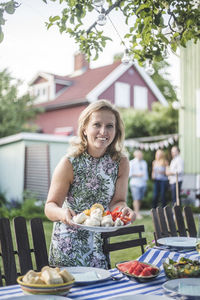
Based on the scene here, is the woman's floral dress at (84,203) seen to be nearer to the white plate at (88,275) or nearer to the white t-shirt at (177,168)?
the white plate at (88,275)

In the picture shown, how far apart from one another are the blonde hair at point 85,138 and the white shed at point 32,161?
743 centimetres

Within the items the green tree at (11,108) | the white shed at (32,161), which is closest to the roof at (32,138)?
the white shed at (32,161)

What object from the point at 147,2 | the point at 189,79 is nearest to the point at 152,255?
the point at 147,2

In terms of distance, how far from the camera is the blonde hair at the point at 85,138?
2454 millimetres

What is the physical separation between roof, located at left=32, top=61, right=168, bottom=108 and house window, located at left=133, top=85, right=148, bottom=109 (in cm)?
54

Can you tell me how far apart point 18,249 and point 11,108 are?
1651 cm

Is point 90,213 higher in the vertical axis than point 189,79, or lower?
lower

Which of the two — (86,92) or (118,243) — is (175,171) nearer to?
(118,243)

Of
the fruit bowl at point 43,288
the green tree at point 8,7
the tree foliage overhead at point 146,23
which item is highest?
the tree foliage overhead at point 146,23

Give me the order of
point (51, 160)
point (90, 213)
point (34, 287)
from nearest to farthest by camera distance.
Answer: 1. point (34, 287)
2. point (90, 213)
3. point (51, 160)

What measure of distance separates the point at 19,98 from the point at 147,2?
658 inches

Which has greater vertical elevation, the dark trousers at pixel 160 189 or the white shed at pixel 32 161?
the white shed at pixel 32 161

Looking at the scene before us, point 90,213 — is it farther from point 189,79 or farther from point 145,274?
point 189,79

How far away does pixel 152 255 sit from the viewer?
2324 mm
